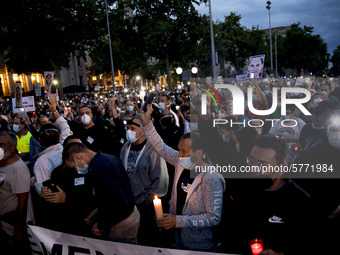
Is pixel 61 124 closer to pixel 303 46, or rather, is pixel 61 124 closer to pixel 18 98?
pixel 18 98


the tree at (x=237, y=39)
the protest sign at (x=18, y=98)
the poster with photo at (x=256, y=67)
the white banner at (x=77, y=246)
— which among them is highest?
the tree at (x=237, y=39)

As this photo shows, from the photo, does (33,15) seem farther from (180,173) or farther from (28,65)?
(180,173)

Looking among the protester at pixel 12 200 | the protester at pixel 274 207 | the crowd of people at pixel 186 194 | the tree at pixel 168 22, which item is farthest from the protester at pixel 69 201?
the tree at pixel 168 22

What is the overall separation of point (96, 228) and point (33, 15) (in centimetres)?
3186

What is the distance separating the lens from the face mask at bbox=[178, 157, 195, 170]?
114 inches

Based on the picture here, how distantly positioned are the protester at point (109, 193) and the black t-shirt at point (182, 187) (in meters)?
0.48

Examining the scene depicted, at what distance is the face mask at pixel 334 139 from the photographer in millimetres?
3115

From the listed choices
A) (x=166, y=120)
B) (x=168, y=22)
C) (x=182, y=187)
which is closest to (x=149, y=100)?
(x=182, y=187)

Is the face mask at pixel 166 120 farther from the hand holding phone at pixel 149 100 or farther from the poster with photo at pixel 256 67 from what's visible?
the poster with photo at pixel 256 67

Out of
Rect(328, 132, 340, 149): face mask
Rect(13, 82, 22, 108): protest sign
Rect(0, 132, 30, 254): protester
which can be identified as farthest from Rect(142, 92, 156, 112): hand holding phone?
Rect(13, 82, 22, 108): protest sign

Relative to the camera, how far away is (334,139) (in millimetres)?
3166

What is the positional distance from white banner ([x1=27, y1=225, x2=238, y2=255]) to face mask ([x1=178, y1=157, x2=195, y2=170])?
2.83 feet

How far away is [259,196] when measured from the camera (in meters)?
2.49

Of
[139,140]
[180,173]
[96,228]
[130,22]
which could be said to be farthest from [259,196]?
[130,22]
